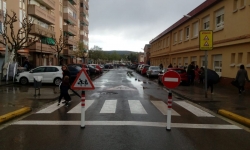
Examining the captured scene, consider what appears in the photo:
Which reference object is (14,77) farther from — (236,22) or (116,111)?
(236,22)

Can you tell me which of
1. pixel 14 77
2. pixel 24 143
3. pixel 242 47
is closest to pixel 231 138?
pixel 24 143

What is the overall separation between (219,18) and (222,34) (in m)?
1.95

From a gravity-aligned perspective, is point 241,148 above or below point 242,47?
below

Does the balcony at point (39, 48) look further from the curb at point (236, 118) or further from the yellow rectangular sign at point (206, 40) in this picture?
the curb at point (236, 118)

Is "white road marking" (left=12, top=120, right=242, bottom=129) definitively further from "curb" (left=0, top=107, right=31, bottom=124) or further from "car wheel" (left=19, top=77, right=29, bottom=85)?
"car wheel" (left=19, top=77, right=29, bottom=85)

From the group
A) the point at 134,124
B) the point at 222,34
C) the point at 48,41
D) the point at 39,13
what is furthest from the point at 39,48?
the point at 134,124

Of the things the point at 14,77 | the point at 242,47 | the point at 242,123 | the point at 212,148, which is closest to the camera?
the point at 212,148

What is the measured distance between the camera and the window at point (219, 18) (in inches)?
850

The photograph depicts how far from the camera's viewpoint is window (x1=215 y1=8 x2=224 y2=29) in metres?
21.6

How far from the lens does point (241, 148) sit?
216 inches

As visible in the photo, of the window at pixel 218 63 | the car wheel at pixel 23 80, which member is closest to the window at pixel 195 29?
the window at pixel 218 63

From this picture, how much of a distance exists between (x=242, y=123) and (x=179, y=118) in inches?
75.0

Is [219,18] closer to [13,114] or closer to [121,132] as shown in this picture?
[121,132]

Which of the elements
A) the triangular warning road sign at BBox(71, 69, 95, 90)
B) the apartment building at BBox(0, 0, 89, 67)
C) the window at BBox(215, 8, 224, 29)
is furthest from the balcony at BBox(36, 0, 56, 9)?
the triangular warning road sign at BBox(71, 69, 95, 90)
